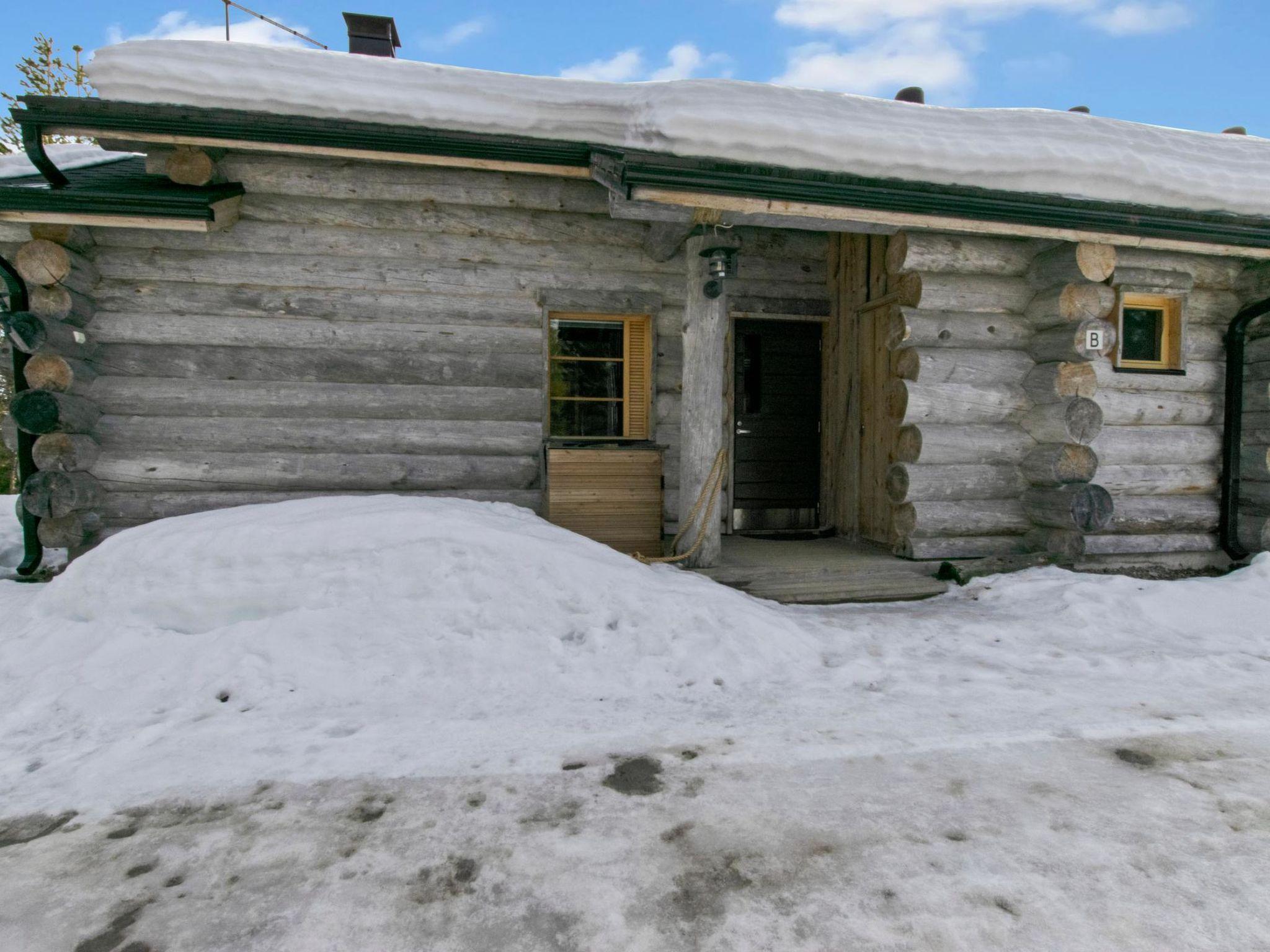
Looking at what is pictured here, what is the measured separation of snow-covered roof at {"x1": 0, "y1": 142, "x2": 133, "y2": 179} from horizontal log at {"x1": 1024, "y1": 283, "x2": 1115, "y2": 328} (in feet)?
26.5

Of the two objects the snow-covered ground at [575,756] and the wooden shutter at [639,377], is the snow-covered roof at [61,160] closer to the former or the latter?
the snow-covered ground at [575,756]

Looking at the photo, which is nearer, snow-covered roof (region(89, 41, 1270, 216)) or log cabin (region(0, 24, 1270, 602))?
snow-covered roof (region(89, 41, 1270, 216))

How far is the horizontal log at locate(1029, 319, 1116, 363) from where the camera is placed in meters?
5.95

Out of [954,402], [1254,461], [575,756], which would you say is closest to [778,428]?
[954,402]

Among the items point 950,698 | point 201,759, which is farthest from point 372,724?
point 950,698

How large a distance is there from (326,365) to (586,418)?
2.26 m

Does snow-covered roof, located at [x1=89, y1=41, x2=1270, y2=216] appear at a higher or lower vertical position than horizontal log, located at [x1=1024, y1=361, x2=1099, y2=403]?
higher

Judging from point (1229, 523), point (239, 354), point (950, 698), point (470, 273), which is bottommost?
point (950, 698)

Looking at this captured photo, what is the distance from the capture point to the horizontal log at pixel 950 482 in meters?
6.23

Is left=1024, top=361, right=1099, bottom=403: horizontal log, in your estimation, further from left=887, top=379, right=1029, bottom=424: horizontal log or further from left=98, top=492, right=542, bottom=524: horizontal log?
left=98, top=492, right=542, bottom=524: horizontal log

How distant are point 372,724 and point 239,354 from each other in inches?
156

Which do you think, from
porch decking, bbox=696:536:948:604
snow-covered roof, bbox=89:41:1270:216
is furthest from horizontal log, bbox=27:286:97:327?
porch decking, bbox=696:536:948:604

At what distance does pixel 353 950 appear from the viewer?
177cm

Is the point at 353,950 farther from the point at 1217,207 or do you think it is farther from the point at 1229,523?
the point at 1229,523
